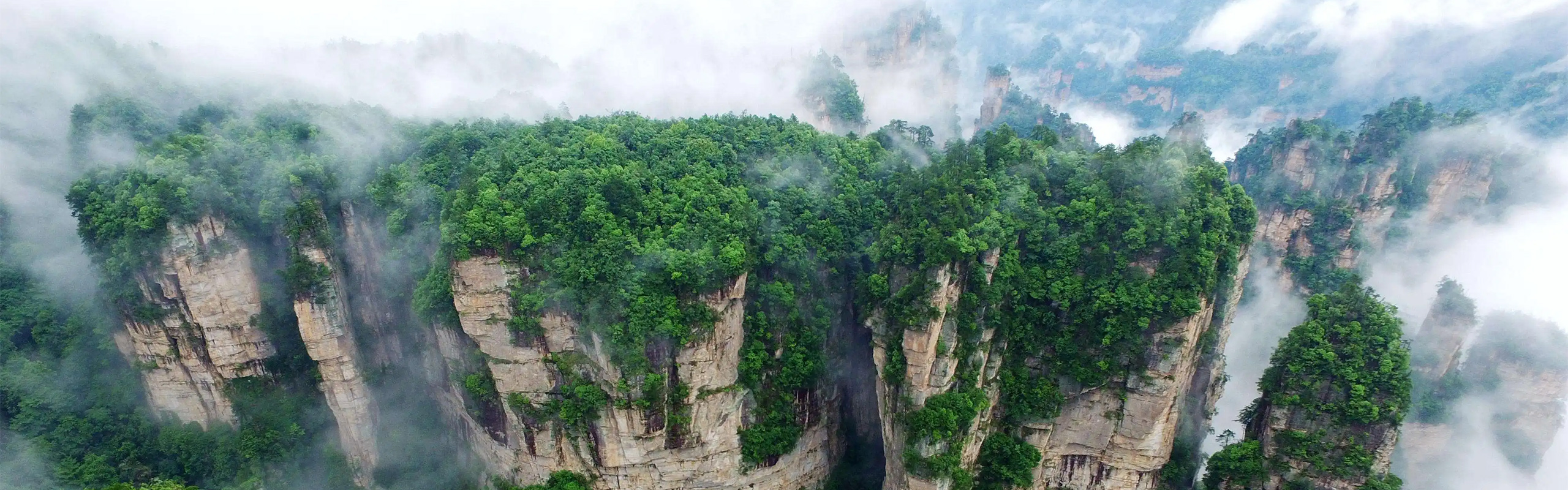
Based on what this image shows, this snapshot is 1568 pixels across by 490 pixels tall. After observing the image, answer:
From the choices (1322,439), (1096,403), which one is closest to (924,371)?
(1096,403)

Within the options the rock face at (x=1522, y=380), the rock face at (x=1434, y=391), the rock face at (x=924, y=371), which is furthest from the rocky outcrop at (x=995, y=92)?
the rock face at (x=924, y=371)

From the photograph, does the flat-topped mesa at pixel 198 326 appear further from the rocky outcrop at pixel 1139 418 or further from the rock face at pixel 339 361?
the rocky outcrop at pixel 1139 418

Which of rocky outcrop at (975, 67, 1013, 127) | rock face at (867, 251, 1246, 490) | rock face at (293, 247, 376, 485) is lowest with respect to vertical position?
rock face at (293, 247, 376, 485)

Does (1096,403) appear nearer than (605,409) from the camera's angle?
No

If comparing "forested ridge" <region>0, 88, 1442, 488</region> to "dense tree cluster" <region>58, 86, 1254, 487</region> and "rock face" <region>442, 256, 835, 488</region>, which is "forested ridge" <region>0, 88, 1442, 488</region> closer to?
"dense tree cluster" <region>58, 86, 1254, 487</region>

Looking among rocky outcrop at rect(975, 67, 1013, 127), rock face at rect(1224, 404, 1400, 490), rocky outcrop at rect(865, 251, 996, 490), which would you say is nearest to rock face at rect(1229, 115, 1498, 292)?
rock face at rect(1224, 404, 1400, 490)

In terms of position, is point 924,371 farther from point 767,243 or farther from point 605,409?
point 605,409

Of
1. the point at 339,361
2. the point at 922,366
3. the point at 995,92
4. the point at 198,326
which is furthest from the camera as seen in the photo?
the point at 995,92
